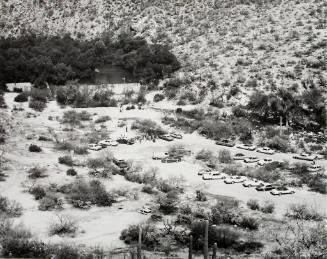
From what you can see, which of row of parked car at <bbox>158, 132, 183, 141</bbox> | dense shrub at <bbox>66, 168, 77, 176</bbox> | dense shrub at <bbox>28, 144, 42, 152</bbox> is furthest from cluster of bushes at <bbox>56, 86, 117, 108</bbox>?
dense shrub at <bbox>66, 168, 77, 176</bbox>

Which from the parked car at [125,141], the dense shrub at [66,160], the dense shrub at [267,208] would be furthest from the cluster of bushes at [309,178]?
the dense shrub at [66,160]

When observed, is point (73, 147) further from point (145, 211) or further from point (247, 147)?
point (247, 147)

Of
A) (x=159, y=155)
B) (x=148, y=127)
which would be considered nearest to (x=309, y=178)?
(x=159, y=155)

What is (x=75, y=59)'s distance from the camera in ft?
266

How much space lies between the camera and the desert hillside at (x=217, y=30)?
73562 millimetres

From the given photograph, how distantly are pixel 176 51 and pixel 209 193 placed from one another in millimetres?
47687

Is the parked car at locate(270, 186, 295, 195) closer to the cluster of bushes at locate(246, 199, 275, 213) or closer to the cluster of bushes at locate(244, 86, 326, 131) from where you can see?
the cluster of bushes at locate(246, 199, 275, 213)

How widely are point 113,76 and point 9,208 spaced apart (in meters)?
48.0

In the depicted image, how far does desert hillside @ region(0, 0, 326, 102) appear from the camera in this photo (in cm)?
7356

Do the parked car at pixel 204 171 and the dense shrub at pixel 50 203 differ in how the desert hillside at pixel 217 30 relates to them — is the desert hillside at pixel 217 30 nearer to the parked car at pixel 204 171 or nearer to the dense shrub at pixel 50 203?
the parked car at pixel 204 171

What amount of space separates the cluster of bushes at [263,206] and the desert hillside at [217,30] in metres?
32.7

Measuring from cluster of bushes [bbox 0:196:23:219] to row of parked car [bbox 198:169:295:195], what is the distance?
16.4m

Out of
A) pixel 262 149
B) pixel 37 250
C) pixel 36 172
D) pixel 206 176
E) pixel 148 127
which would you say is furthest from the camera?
pixel 148 127

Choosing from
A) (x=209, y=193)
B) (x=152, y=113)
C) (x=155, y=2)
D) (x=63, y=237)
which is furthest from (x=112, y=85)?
(x=63, y=237)
